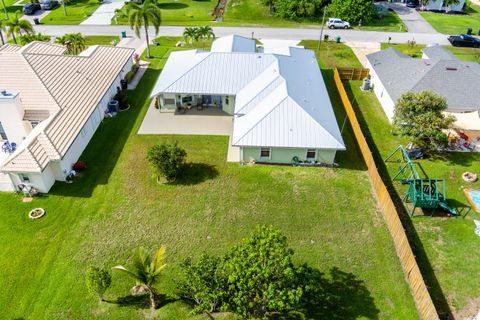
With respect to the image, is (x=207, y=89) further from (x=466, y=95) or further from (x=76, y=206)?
(x=466, y=95)

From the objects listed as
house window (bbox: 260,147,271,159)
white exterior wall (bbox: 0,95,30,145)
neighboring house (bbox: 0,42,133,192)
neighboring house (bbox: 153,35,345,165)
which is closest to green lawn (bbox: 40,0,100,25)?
neighboring house (bbox: 0,42,133,192)

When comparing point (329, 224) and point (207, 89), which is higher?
point (207, 89)

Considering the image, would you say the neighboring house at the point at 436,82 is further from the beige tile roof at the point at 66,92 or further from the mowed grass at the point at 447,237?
the beige tile roof at the point at 66,92

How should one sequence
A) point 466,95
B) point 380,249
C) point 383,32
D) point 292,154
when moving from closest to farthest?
1. point 380,249
2. point 292,154
3. point 466,95
4. point 383,32

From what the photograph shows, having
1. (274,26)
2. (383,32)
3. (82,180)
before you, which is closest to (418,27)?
(383,32)

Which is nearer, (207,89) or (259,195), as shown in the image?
(259,195)

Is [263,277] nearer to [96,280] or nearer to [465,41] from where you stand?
[96,280]

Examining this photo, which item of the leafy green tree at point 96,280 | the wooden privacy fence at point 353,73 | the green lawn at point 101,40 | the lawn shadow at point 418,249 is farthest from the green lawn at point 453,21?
the leafy green tree at point 96,280

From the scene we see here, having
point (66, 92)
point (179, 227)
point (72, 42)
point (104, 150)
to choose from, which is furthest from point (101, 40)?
point (179, 227)
